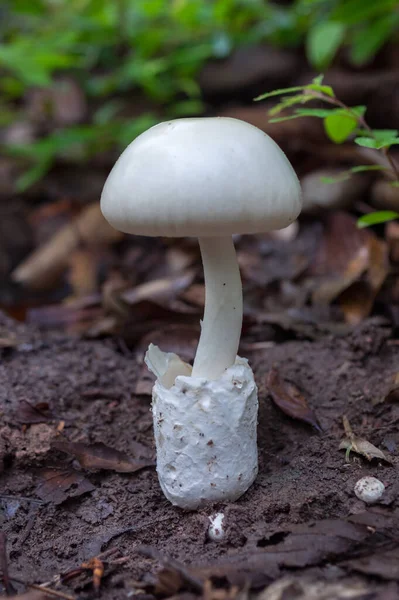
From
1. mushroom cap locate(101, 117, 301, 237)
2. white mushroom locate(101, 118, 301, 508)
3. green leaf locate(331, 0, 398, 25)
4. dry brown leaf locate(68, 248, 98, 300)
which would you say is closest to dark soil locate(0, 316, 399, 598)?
white mushroom locate(101, 118, 301, 508)

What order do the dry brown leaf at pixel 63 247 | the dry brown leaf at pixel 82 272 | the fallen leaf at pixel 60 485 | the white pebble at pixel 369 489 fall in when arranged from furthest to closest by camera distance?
the dry brown leaf at pixel 63 247
the dry brown leaf at pixel 82 272
the fallen leaf at pixel 60 485
the white pebble at pixel 369 489

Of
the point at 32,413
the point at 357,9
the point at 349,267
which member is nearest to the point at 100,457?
the point at 32,413

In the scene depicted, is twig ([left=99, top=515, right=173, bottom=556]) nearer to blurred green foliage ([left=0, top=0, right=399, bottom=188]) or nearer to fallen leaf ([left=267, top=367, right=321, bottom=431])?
fallen leaf ([left=267, top=367, right=321, bottom=431])

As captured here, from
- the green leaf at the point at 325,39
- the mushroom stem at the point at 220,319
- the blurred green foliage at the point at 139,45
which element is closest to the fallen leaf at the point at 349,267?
the green leaf at the point at 325,39

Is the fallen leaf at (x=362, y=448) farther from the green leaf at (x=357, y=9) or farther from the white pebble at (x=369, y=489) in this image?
the green leaf at (x=357, y=9)

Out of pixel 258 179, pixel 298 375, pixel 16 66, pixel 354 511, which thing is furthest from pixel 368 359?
pixel 16 66

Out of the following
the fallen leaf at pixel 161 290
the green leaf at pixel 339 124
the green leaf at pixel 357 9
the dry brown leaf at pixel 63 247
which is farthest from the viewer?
the dry brown leaf at pixel 63 247

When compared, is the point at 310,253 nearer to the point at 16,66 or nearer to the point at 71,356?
the point at 71,356
